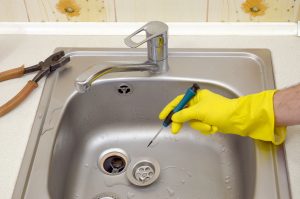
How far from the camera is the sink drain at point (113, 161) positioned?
3.34 ft

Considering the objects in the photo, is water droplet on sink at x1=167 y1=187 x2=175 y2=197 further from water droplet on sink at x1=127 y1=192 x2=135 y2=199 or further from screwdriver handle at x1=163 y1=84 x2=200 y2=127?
screwdriver handle at x1=163 y1=84 x2=200 y2=127

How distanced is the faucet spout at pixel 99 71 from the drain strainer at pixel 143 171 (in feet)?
0.77

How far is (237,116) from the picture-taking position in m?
0.82

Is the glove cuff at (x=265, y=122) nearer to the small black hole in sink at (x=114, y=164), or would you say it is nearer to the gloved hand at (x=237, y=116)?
the gloved hand at (x=237, y=116)

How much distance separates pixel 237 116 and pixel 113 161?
0.37 meters

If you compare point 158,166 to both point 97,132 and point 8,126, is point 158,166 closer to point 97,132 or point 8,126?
point 97,132

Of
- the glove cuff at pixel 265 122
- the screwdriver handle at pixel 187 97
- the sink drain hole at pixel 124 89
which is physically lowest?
the glove cuff at pixel 265 122

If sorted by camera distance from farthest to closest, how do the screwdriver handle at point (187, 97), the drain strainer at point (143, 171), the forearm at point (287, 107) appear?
the drain strainer at point (143, 171) < the screwdriver handle at point (187, 97) < the forearm at point (287, 107)

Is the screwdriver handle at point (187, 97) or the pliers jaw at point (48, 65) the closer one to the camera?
the screwdriver handle at point (187, 97)

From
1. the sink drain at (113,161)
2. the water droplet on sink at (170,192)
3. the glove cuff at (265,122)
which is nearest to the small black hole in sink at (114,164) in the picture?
the sink drain at (113,161)

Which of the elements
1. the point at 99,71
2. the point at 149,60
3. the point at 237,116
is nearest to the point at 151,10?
the point at 149,60

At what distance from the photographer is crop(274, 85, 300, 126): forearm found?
0.75 metres

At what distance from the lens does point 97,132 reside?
105cm

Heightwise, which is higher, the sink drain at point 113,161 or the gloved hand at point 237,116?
the gloved hand at point 237,116
